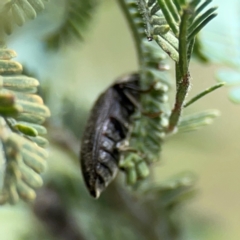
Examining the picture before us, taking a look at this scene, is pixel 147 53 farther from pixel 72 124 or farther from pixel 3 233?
pixel 3 233

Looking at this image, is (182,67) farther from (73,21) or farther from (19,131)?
(73,21)

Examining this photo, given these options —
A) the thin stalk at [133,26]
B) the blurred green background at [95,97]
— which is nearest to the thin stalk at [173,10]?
the blurred green background at [95,97]

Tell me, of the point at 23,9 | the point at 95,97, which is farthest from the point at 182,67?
the point at 95,97

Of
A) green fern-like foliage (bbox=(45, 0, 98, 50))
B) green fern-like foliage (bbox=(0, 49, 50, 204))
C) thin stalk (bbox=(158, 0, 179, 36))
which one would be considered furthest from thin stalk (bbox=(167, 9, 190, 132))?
green fern-like foliage (bbox=(45, 0, 98, 50))

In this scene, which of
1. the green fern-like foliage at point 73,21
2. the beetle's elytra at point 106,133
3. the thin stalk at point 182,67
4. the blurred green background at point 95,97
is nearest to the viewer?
the thin stalk at point 182,67

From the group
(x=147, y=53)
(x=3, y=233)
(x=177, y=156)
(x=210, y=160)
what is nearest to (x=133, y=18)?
(x=147, y=53)

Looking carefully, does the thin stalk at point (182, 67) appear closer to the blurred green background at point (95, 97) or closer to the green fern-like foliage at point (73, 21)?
the blurred green background at point (95, 97)

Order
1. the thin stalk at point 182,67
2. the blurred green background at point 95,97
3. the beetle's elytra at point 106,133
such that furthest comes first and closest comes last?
the blurred green background at point 95,97 → the beetle's elytra at point 106,133 → the thin stalk at point 182,67
